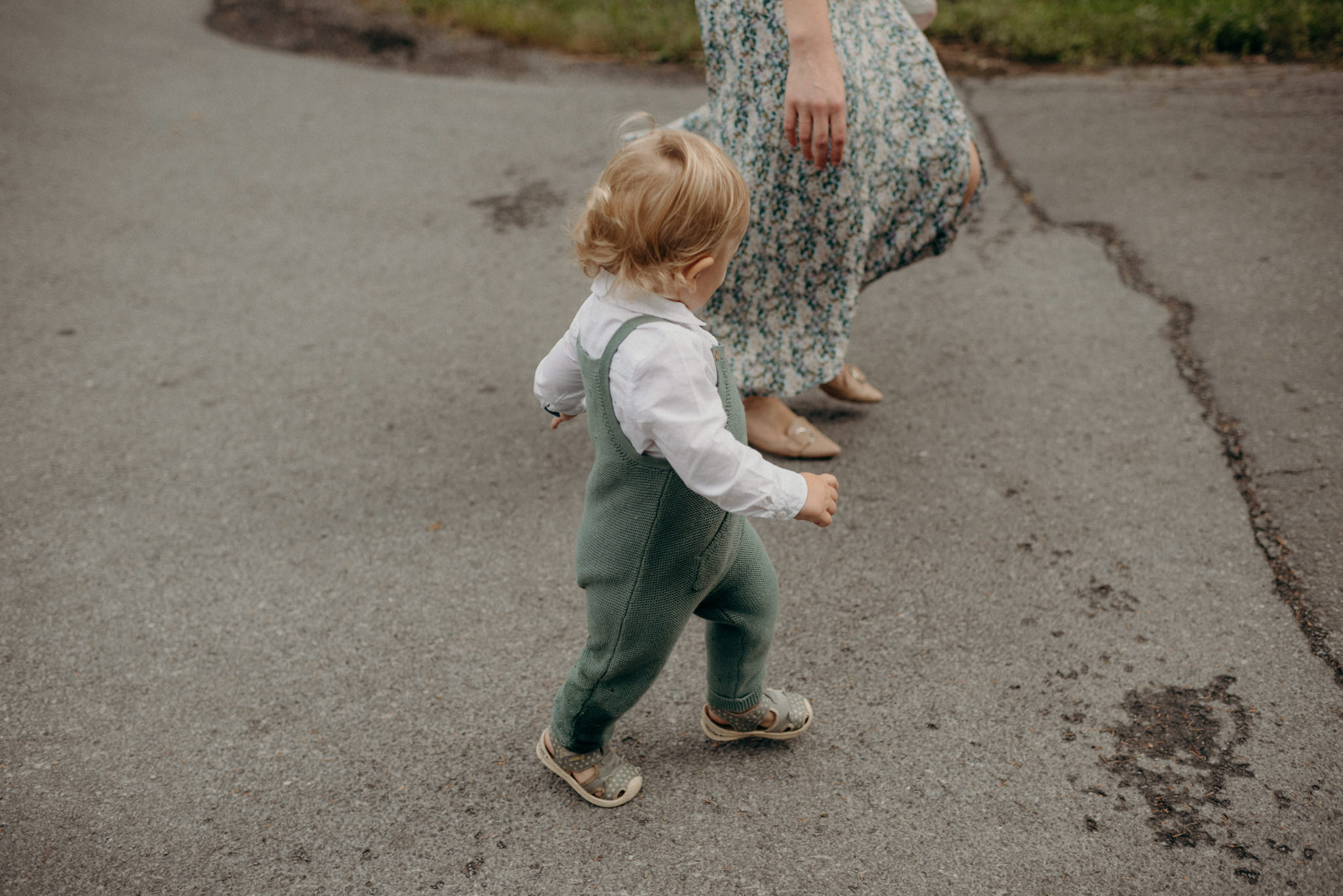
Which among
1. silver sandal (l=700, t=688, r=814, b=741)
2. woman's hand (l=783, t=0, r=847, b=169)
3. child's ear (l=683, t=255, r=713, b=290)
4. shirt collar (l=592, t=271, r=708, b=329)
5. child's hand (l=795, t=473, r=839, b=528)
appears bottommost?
silver sandal (l=700, t=688, r=814, b=741)

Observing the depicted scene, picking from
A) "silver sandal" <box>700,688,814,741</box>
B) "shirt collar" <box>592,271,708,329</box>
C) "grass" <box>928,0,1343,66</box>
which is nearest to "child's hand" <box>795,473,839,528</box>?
"shirt collar" <box>592,271,708,329</box>

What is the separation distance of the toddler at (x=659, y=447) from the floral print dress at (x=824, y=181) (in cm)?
103

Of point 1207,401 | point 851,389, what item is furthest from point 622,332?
point 1207,401

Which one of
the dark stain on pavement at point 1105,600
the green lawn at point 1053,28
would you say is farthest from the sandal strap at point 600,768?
the green lawn at point 1053,28

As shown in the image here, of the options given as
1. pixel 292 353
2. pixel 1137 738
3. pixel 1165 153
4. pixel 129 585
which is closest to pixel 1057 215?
pixel 1165 153

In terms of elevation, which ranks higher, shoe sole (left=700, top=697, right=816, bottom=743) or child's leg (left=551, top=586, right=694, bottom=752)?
child's leg (left=551, top=586, right=694, bottom=752)

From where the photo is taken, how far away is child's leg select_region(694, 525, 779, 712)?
1795mm

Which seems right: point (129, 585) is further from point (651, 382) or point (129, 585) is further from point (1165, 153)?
point (1165, 153)

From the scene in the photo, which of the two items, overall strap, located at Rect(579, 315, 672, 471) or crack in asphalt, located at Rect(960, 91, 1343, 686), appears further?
crack in asphalt, located at Rect(960, 91, 1343, 686)

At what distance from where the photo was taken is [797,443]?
2938 millimetres

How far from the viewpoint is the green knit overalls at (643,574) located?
1.58m

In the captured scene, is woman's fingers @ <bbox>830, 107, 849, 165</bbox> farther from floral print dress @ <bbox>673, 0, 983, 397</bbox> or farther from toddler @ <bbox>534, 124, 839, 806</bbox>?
toddler @ <bbox>534, 124, 839, 806</bbox>

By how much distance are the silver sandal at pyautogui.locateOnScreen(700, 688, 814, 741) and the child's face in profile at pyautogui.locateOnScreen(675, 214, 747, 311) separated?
864 millimetres

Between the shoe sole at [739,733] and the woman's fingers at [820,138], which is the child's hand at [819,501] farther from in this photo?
the woman's fingers at [820,138]
